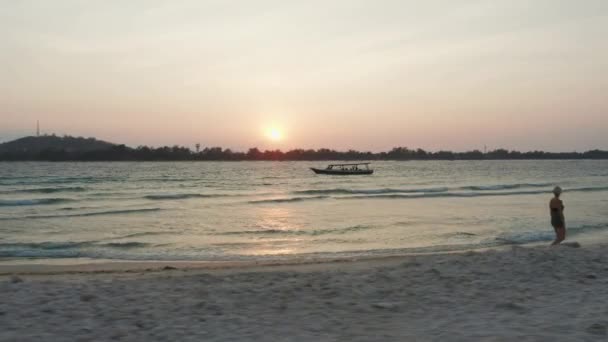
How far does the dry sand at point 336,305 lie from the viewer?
6.41 m

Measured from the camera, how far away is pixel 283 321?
7.00 m

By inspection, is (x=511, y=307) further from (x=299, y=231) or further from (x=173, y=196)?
(x=173, y=196)

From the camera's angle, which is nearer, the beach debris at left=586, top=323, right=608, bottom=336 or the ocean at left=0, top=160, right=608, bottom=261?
the beach debris at left=586, top=323, right=608, bottom=336

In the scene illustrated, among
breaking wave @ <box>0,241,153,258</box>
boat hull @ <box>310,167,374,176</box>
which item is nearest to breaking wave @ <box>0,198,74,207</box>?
breaking wave @ <box>0,241,153,258</box>

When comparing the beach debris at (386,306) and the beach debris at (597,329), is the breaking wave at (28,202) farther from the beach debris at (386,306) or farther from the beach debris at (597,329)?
the beach debris at (597,329)

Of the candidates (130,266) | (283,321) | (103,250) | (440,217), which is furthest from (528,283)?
(440,217)

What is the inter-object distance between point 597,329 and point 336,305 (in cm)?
316

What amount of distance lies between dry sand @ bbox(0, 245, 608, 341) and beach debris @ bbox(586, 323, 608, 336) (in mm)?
11

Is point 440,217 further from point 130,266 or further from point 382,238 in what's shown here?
point 130,266

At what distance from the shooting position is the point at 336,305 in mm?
7828

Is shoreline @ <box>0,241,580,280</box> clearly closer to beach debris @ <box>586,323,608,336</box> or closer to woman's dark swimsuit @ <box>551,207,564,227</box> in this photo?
woman's dark swimsuit @ <box>551,207,564,227</box>

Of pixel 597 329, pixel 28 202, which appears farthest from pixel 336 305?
pixel 28 202

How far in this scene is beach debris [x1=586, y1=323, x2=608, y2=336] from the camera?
621cm

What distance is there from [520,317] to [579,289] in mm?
2249
